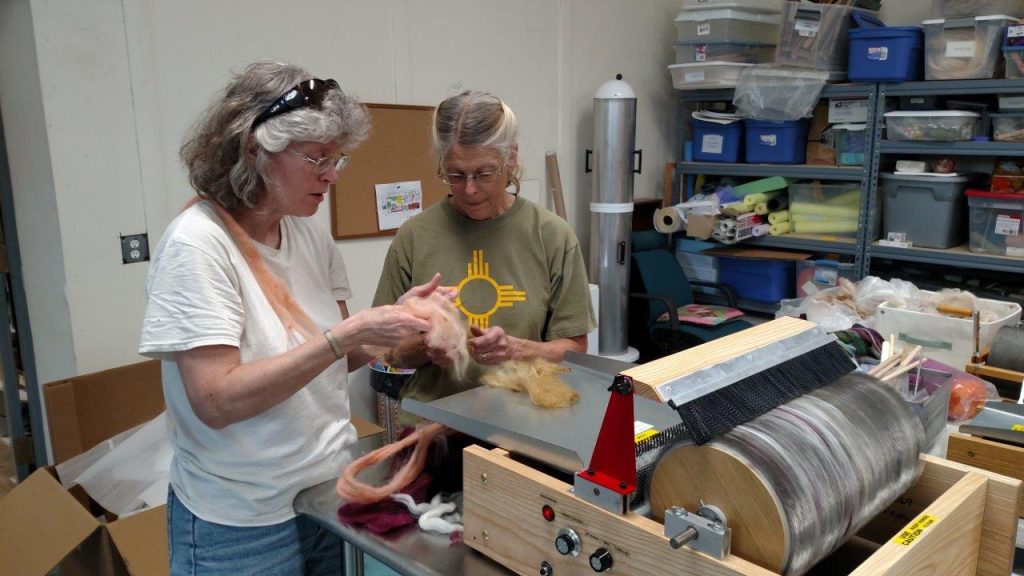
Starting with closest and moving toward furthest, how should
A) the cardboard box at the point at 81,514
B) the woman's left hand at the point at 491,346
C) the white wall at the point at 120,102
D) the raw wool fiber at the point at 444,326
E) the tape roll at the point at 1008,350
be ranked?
1. the raw wool fiber at the point at 444,326
2. the woman's left hand at the point at 491,346
3. the tape roll at the point at 1008,350
4. the cardboard box at the point at 81,514
5. the white wall at the point at 120,102

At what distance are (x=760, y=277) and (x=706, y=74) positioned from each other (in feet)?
4.20

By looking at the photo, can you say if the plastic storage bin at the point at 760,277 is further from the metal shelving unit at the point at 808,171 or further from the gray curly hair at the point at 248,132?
the gray curly hair at the point at 248,132

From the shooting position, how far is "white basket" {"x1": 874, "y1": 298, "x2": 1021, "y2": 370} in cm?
217

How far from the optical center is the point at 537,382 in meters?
1.34

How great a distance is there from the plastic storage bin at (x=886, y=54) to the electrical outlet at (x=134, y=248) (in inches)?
141

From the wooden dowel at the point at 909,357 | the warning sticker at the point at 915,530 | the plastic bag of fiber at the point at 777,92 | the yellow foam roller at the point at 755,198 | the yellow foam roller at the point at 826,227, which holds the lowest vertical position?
the warning sticker at the point at 915,530

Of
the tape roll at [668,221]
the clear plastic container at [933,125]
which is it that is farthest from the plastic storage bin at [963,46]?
the tape roll at [668,221]

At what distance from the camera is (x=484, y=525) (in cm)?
110

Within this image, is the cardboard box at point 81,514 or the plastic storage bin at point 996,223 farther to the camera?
the plastic storage bin at point 996,223

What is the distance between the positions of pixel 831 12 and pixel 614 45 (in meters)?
1.23

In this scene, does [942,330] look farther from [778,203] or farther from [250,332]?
[778,203]

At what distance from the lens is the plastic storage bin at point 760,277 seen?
14.5 ft

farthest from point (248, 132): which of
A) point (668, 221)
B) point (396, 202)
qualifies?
point (668, 221)

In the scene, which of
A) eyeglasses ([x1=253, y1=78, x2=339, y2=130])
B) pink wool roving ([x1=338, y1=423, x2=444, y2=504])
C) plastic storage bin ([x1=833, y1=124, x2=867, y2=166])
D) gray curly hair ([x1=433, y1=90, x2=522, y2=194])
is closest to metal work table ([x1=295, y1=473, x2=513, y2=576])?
pink wool roving ([x1=338, y1=423, x2=444, y2=504])
